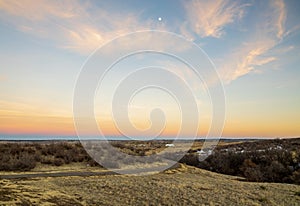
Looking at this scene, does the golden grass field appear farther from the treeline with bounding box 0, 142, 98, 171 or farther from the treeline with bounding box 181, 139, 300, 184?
the treeline with bounding box 181, 139, 300, 184

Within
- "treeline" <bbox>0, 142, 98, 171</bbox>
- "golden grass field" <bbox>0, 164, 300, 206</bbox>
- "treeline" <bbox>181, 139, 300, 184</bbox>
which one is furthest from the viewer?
"treeline" <bbox>181, 139, 300, 184</bbox>

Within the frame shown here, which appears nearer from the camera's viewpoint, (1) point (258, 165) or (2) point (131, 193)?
(2) point (131, 193)

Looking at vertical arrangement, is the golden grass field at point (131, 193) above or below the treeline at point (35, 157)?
Answer: below

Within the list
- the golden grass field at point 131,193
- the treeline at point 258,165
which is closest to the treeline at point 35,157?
the golden grass field at point 131,193

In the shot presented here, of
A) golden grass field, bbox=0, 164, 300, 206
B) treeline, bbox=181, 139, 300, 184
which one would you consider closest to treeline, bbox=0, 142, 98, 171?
golden grass field, bbox=0, 164, 300, 206

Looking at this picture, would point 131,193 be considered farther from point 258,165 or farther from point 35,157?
point 258,165

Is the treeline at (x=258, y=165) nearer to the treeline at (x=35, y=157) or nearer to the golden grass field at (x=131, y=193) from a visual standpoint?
the golden grass field at (x=131, y=193)

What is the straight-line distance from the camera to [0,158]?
68.8 ft

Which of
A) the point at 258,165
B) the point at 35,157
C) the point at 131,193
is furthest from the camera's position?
the point at 258,165

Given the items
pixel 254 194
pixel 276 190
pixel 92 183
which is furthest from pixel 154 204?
pixel 276 190

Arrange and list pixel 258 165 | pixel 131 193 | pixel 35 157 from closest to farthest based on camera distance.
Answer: pixel 131 193 → pixel 35 157 → pixel 258 165

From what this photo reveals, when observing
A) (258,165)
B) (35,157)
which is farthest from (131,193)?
(258,165)

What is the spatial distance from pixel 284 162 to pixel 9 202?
75.1ft

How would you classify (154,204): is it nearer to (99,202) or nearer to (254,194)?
(99,202)
